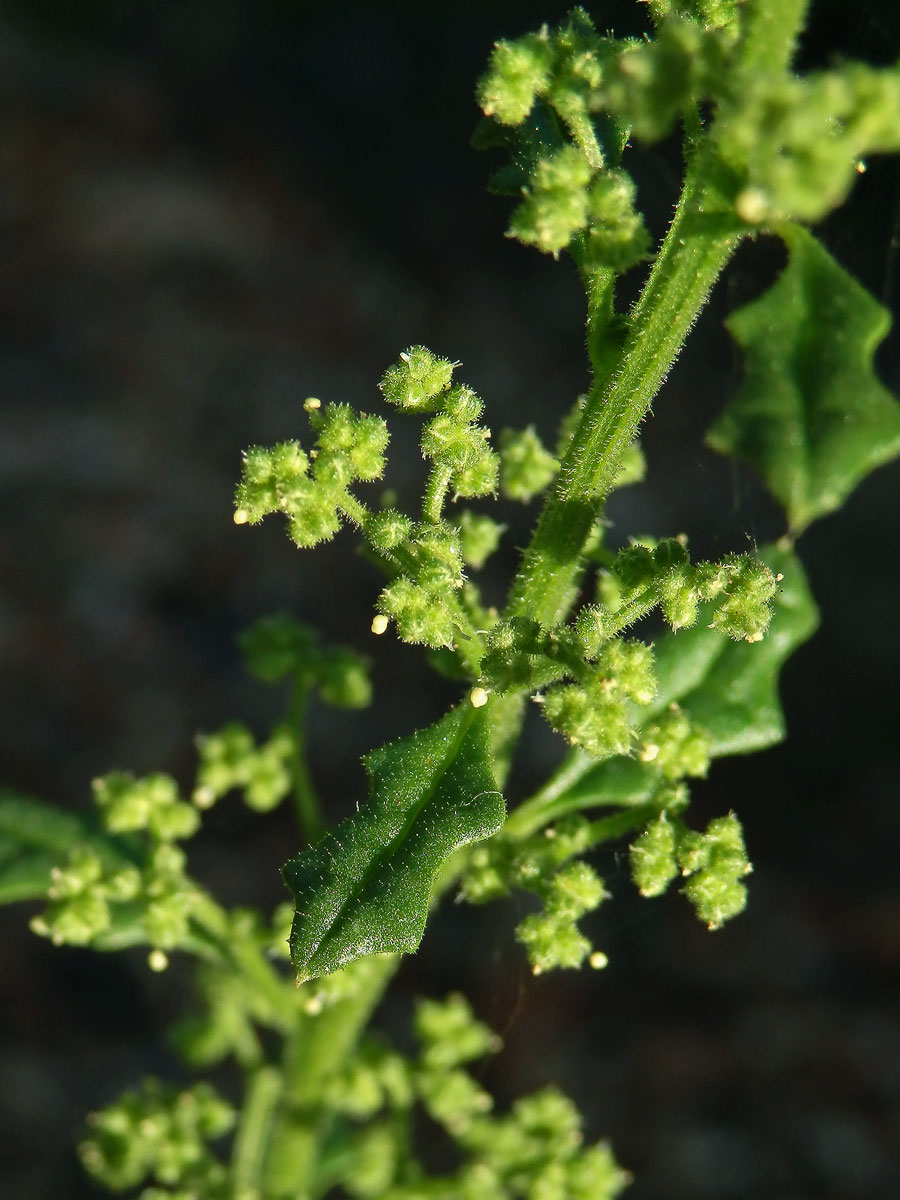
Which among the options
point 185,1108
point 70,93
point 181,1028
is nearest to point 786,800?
point 181,1028

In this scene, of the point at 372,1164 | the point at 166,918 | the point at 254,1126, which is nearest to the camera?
the point at 166,918

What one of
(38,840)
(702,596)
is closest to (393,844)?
(702,596)

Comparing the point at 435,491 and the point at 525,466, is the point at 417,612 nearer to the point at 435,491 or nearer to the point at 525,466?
the point at 435,491

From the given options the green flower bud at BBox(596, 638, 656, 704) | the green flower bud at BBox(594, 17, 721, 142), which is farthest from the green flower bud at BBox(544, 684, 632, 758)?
the green flower bud at BBox(594, 17, 721, 142)

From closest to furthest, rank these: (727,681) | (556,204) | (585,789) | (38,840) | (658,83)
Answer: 1. (658,83)
2. (556,204)
3. (585,789)
4. (727,681)
5. (38,840)

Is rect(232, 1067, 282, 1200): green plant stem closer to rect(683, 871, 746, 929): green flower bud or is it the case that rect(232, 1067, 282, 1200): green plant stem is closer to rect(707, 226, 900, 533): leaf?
rect(683, 871, 746, 929): green flower bud

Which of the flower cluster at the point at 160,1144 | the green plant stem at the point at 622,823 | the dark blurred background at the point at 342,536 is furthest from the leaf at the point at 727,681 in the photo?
the dark blurred background at the point at 342,536

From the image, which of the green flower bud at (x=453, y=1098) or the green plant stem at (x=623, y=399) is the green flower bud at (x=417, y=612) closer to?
the green plant stem at (x=623, y=399)
